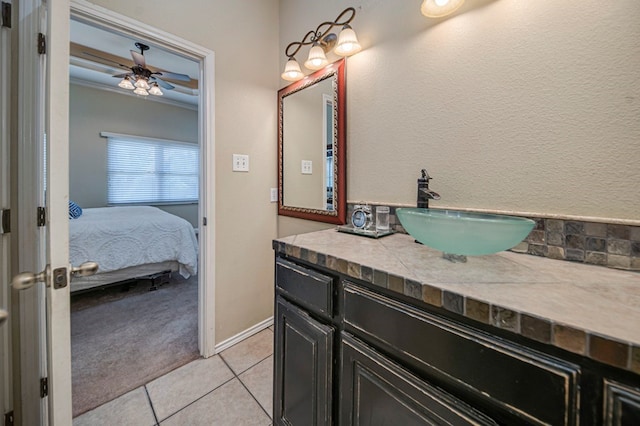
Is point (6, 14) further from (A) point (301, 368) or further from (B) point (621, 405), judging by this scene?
(B) point (621, 405)

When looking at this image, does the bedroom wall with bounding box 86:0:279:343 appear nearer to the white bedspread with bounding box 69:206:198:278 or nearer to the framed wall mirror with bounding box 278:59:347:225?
the framed wall mirror with bounding box 278:59:347:225

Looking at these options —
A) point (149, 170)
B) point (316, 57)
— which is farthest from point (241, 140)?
point (149, 170)

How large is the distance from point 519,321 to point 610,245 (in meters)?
0.61

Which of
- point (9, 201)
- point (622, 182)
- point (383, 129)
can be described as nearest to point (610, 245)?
point (622, 182)

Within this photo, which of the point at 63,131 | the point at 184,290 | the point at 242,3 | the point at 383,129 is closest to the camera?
the point at 63,131

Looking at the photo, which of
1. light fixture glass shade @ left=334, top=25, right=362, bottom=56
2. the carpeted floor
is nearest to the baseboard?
the carpeted floor

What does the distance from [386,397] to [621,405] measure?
1.50 feet

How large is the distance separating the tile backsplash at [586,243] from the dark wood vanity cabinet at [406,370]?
567 mm

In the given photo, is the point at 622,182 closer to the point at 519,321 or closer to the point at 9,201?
the point at 519,321

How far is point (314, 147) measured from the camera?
169 centimetres

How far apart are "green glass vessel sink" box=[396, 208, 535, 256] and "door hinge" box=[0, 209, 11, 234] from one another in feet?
4.65

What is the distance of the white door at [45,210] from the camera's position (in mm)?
716

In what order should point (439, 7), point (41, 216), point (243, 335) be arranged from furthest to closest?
point (243, 335) < point (439, 7) < point (41, 216)

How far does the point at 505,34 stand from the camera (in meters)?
0.94
